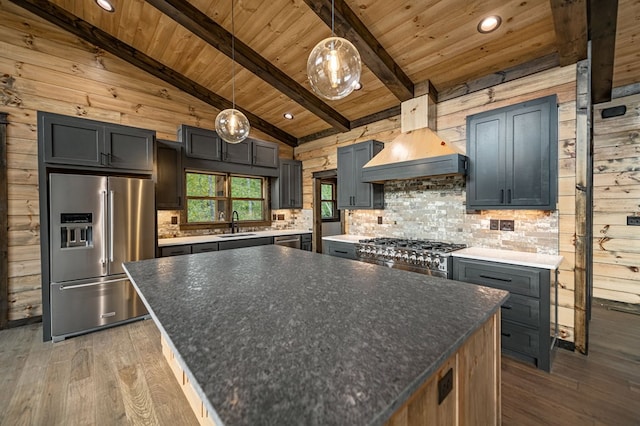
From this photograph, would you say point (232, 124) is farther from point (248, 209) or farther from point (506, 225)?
point (506, 225)

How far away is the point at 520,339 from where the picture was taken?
7.56 ft

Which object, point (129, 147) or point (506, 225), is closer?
point (506, 225)

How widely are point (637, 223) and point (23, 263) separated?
7327 mm

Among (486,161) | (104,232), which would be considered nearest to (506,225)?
(486,161)

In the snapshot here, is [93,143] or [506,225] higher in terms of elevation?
[93,143]

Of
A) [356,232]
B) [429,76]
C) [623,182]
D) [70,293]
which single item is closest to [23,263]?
[70,293]

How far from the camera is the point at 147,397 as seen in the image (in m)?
1.93

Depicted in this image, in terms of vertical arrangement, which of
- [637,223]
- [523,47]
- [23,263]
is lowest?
[23,263]

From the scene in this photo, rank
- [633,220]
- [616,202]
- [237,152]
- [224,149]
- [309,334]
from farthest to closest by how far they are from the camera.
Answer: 1. [237,152]
2. [224,149]
3. [616,202]
4. [633,220]
5. [309,334]

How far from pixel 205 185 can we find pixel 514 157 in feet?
13.9

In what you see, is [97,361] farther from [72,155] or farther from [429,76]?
[429,76]

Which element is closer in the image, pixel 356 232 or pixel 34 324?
pixel 34 324

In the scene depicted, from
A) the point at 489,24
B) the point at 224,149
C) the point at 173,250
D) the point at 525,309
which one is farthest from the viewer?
the point at 224,149

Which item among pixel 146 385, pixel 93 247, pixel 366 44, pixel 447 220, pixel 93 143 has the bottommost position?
pixel 146 385
